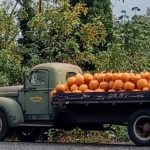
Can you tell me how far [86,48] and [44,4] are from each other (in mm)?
2299

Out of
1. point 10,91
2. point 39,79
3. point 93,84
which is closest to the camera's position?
point 93,84

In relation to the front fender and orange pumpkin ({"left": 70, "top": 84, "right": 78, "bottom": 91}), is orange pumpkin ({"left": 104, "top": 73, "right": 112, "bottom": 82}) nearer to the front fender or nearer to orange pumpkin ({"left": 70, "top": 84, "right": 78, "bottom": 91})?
orange pumpkin ({"left": 70, "top": 84, "right": 78, "bottom": 91})

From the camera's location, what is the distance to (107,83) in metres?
12.9

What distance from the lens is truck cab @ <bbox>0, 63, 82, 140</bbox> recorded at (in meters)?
13.9

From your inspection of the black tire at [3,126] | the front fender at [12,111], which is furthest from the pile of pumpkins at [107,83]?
the black tire at [3,126]

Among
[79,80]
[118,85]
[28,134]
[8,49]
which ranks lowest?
[28,134]

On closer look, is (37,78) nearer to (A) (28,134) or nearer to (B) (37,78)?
(B) (37,78)

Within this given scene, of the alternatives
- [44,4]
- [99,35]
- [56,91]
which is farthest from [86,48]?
[56,91]

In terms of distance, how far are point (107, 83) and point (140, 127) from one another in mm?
1215

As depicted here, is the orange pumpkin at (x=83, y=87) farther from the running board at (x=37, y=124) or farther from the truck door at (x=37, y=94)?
the running board at (x=37, y=124)

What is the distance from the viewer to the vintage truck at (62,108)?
1249cm

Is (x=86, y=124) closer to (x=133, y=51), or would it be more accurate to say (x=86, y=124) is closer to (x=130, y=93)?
(x=130, y=93)

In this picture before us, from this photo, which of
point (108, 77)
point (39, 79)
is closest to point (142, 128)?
point (108, 77)

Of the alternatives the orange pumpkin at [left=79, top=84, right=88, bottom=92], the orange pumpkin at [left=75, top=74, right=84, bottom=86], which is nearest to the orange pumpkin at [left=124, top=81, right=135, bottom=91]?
the orange pumpkin at [left=79, top=84, right=88, bottom=92]
